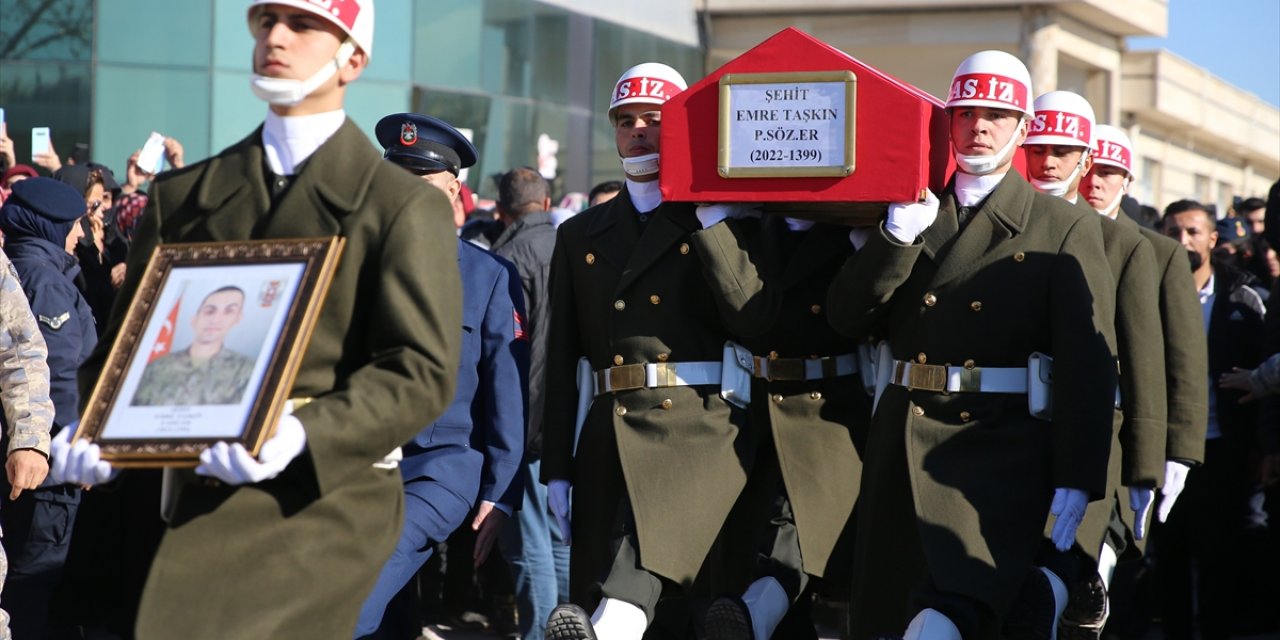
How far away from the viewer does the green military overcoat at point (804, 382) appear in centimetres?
612

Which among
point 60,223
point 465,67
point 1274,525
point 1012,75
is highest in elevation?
point 465,67

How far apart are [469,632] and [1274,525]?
4350 millimetres

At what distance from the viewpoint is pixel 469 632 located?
977cm

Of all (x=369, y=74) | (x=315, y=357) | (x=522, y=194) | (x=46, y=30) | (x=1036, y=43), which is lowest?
(x=315, y=357)

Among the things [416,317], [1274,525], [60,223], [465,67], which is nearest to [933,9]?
[465,67]

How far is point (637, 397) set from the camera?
6.15 m

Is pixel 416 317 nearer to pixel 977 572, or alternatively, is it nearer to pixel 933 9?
pixel 977 572

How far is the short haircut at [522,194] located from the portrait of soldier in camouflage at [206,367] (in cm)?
572

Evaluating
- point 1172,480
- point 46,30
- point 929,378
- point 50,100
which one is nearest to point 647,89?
point 929,378

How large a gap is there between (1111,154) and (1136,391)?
205 centimetres

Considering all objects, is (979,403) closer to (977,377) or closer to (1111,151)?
(977,377)

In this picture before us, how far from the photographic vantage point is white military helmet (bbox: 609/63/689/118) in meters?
6.31

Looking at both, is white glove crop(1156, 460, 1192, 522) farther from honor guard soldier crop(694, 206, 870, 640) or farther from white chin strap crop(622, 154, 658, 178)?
white chin strap crop(622, 154, 658, 178)

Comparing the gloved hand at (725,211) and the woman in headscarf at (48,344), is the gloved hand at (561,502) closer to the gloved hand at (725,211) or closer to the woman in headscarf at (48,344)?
the gloved hand at (725,211)
